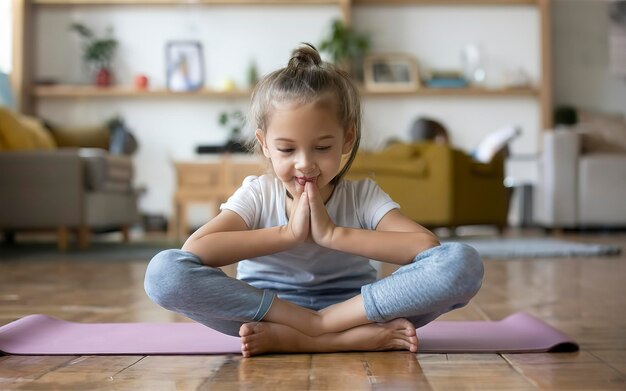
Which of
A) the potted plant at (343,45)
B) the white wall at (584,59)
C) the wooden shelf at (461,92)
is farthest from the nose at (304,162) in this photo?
the white wall at (584,59)

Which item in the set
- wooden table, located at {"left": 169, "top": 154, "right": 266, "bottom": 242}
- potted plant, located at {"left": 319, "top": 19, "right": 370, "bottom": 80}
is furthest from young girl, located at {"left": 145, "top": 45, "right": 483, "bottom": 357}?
potted plant, located at {"left": 319, "top": 19, "right": 370, "bottom": 80}

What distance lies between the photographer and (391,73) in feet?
20.6

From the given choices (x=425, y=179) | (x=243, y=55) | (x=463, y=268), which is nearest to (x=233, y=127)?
(x=243, y=55)

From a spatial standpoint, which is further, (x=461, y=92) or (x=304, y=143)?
(x=461, y=92)

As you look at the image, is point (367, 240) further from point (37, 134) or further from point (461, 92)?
point (461, 92)

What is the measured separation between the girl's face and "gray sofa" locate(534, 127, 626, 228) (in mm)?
4437

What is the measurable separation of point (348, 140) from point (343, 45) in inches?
192

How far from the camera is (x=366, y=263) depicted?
136 cm

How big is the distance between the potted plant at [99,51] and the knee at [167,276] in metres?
5.30

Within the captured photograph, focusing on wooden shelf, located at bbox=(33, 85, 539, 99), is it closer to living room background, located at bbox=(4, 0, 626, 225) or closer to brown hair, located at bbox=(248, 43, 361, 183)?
living room background, located at bbox=(4, 0, 626, 225)

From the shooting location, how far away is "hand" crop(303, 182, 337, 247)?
3.85 ft

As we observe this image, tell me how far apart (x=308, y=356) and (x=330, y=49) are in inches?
199

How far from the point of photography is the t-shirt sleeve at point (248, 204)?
4.18 ft

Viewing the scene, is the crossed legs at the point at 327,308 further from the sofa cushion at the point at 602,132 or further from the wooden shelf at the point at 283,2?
the wooden shelf at the point at 283,2
